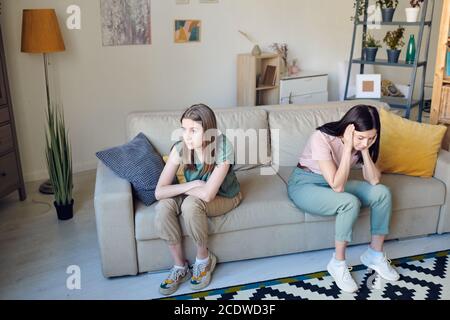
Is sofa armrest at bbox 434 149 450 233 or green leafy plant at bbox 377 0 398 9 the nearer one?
sofa armrest at bbox 434 149 450 233

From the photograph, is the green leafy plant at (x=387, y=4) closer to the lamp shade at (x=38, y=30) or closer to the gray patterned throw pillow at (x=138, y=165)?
the gray patterned throw pillow at (x=138, y=165)

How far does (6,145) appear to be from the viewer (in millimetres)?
3188

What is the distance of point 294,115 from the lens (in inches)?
116

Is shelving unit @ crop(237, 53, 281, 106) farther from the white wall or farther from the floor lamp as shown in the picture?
the floor lamp

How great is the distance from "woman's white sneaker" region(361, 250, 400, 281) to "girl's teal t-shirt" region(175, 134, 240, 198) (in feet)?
2.56

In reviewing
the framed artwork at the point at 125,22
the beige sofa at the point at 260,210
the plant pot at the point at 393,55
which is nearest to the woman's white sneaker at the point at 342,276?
the beige sofa at the point at 260,210

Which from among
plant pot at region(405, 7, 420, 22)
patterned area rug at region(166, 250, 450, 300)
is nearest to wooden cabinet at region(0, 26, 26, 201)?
patterned area rug at region(166, 250, 450, 300)

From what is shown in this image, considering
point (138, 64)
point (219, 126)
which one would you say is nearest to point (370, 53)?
point (219, 126)

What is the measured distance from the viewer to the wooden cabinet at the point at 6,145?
10.2 feet

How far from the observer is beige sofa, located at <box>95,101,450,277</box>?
2.27m

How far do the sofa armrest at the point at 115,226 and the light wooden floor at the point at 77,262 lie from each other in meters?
0.10

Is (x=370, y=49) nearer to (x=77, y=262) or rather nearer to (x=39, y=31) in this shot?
(x=39, y=31)

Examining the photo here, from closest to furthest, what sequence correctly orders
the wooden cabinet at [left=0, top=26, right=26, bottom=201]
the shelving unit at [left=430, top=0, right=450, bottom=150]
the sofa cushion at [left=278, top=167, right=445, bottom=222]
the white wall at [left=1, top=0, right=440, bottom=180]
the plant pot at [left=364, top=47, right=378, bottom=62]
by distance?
the sofa cushion at [left=278, top=167, right=445, bottom=222], the wooden cabinet at [left=0, top=26, right=26, bottom=201], the shelving unit at [left=430, top=0, right=450, bottom=150], the white wall at [left=1, top=0, right=440, bottom=180], the plant pot at [left=364, top=47, right=378, bottom=62]

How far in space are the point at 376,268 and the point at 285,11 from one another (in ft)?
10.1
